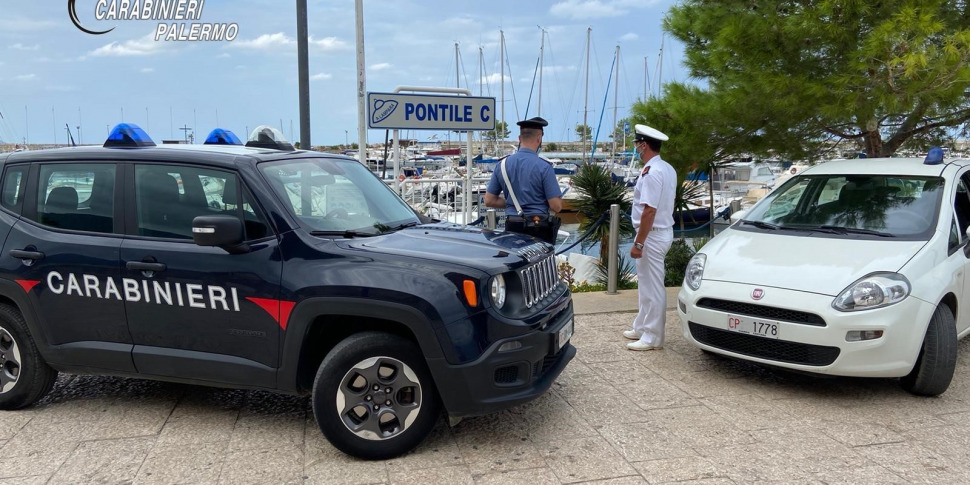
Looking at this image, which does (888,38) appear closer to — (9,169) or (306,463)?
(306,463)

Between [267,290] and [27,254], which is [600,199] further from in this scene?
[27,254]

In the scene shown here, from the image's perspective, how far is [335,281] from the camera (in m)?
3.94

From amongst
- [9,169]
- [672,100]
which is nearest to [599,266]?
[672,100]

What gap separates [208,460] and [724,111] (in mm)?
6848

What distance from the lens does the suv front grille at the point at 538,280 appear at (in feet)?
13.8

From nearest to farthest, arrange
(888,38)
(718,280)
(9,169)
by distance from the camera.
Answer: (9,169) < (718,280) < (888,38)

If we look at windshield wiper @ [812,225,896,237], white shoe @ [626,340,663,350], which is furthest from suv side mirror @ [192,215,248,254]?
windshield wiper @ [812,225,896,237]

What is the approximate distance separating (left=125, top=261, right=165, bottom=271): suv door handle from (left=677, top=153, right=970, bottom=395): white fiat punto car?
3.65m

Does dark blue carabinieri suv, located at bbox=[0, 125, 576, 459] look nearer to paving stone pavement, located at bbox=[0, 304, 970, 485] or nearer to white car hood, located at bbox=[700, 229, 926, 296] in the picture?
paving stone pavement, located at bbox=[0, 304, 970, 485]

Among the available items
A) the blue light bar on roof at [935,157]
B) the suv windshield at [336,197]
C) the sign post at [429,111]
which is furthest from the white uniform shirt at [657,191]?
the sign post at [429,111]

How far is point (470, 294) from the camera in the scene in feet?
12.6

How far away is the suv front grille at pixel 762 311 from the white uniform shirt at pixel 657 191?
920 mm

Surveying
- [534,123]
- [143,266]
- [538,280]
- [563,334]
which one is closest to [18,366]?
[143,266]

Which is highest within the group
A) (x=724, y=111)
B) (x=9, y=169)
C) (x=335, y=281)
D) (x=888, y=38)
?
(x=888, y=38)
